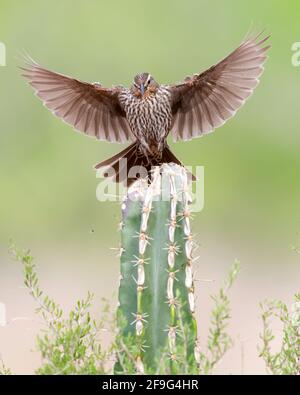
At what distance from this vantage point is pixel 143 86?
6859 millimetres

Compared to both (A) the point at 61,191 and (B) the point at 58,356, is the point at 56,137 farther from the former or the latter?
(B) the point at 58,356

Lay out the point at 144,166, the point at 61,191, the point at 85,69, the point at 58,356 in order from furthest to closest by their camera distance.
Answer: the point at 85,69 → the point at 61,191 → the point at 144,166 → the point at 58,356

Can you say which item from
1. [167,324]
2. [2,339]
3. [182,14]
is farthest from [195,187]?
[167,324]

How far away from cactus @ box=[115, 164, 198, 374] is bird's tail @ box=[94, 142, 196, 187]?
1.64 meters

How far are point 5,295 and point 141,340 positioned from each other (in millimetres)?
4081

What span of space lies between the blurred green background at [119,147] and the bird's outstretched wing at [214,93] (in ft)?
9.23

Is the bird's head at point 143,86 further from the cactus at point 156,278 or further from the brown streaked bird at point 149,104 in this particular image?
the cactus at point 156,278

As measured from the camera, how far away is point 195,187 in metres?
9.61

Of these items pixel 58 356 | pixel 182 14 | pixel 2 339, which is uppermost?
pixel 182 14

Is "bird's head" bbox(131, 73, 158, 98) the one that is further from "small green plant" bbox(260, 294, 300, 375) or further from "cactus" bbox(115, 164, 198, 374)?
"small green plant" bbox(260, 294, 300, 375)

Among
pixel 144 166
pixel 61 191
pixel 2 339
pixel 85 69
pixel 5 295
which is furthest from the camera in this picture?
pixel 85 69

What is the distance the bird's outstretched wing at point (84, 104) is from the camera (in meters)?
7.00

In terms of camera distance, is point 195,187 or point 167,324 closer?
point 167,324
